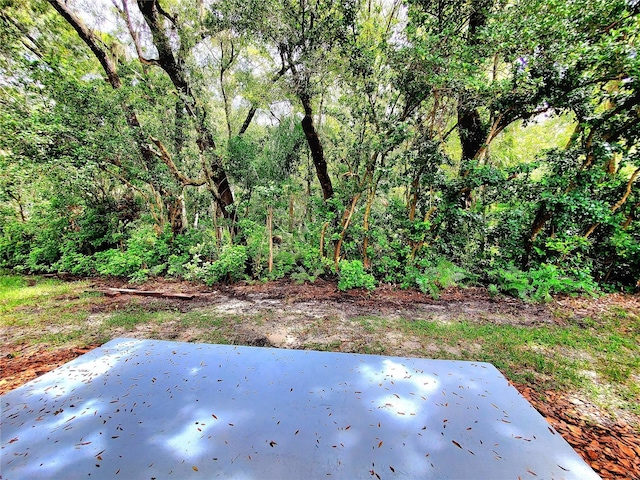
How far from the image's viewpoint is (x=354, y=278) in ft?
13.8

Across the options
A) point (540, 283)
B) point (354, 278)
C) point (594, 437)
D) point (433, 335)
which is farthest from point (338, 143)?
point (594, 437)

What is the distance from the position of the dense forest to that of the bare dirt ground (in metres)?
0.36

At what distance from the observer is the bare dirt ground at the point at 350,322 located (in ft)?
5.07

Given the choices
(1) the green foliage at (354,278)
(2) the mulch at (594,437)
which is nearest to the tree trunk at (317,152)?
(1) the green foliage at (354,278)

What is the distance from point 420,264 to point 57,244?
311 inches

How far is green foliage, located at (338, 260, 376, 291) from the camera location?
4.18 metres

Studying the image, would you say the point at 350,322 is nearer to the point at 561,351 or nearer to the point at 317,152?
the point at 561,351

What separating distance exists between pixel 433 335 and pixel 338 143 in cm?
346

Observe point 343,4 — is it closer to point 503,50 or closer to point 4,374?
point 503,50

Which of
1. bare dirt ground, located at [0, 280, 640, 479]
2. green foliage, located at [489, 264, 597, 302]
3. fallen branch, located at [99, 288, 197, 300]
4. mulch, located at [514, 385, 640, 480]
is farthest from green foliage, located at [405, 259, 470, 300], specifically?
fallen branch, located at [99, 288, 197, 300]

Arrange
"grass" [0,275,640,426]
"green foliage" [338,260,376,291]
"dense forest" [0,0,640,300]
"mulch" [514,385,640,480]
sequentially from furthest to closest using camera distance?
"green foliage" [338,260,376,291] < "dense forest" [0,0,640,300] < "grass" [0,275,640,426] < "mulch" [514,385,640,480]

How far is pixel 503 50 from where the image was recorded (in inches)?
130

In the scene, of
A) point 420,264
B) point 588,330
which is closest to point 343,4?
point 420,264

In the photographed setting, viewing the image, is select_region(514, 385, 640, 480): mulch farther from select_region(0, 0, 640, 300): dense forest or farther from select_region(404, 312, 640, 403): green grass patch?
select_region(0, 0, 640, 300): dense forest
